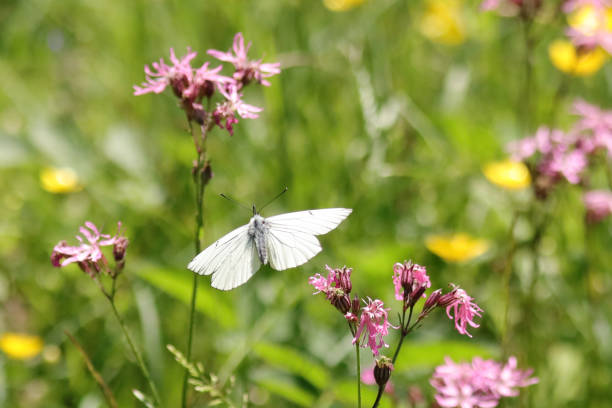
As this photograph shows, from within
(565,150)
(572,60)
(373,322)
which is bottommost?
(373,322)

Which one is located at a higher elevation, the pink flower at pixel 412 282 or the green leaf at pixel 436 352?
the green leaf at pixel 436 352

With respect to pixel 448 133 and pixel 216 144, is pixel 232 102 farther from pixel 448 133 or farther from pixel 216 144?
pixel 216 144

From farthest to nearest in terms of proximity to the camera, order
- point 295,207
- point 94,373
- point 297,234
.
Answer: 1. point 295,207
2. point 94,373
3. point 297,234

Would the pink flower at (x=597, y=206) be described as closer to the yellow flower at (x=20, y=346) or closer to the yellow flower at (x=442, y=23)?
the yellow flower at (x=20, y=346)

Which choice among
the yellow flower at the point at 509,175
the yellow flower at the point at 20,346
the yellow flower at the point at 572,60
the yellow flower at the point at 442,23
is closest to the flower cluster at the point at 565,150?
the yellow flower at the point at 509,175

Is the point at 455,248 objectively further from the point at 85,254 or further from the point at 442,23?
the point at 442,23

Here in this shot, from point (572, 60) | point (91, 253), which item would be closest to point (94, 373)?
point (91, 253)

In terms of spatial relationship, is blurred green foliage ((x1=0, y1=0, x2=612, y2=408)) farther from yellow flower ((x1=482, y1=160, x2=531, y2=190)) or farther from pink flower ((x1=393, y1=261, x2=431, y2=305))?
pink flower ((x1=393, y1=261, x2=431, y2=305))

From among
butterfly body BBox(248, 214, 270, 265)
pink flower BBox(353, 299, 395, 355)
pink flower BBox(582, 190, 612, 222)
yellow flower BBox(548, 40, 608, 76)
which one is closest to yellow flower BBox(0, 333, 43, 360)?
butterfly body BBox(248, 214, 270, 265)
